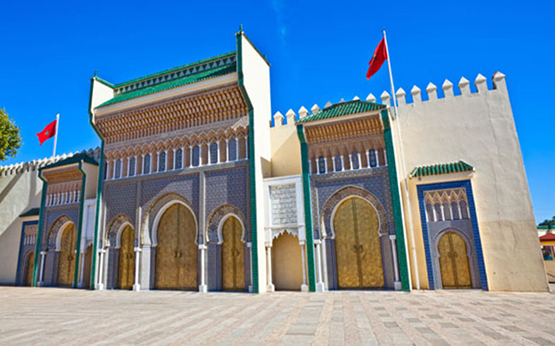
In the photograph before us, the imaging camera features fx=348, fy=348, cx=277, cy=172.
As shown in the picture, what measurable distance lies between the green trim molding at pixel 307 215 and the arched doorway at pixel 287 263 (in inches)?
34.4

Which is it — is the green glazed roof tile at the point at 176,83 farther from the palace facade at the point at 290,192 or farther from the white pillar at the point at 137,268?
the white pillar at the point at 137,268

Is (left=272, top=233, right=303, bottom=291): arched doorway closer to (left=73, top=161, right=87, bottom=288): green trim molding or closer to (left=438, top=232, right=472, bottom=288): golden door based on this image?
(left=438, top=232, right=472, bottom=288): golden door

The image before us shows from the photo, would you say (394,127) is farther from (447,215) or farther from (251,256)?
(251,256)

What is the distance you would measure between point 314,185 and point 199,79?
5.65m

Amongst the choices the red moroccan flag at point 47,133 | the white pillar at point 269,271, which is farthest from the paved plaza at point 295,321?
the red moroccan flag at point 47,133

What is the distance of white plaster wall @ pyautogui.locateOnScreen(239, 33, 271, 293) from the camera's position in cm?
1143

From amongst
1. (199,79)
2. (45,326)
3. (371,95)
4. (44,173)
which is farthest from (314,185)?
(44,173)

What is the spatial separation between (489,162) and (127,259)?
13.1 meters

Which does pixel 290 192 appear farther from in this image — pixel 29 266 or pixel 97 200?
pixel 29 266

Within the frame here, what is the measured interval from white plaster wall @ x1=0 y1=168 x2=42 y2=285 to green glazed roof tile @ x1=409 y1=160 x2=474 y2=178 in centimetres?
1730

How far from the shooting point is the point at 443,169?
421 inches

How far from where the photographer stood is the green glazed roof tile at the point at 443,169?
34.5 feet

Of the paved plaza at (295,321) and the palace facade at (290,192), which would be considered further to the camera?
the palace facade at (290,192)

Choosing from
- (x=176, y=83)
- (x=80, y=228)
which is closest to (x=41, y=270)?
(x=80, y=228)
